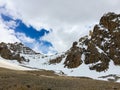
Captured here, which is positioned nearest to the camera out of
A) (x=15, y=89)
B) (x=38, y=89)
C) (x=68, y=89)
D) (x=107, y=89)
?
(x=15, y=89)

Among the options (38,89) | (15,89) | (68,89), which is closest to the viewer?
(15,89)

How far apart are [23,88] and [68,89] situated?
5.76 meters

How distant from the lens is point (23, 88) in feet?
91.2

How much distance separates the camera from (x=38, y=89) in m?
28.9

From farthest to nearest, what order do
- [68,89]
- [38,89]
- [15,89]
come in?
1. [68,89]
2. [38,89]
3. [15,89]

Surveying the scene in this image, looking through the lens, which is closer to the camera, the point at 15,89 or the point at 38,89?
the point at 15,89

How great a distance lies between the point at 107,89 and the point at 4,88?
12301mm

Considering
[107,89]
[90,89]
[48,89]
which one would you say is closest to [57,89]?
A: [48,89]

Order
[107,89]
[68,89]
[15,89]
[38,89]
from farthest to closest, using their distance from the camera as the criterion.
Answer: [107,89] → [68,89] → [38,89] → [15,89]

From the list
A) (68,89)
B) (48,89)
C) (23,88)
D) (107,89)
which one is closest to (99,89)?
(107,89)

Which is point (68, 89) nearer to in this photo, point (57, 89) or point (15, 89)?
Result: point (57, 89)

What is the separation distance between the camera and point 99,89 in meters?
32.6

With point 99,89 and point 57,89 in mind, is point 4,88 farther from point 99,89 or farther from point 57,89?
point 99,89

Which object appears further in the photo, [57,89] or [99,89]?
[99,89]
